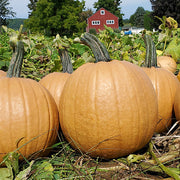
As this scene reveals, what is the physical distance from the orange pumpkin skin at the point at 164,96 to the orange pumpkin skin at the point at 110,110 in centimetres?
32

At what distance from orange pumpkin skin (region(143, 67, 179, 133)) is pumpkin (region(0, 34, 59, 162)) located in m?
0.87

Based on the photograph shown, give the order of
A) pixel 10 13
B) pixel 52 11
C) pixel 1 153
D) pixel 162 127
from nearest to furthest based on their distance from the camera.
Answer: pixel 1 153
pixel 162 127
pixel 52 11
pixel 10 13

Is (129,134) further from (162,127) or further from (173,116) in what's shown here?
(173,116)

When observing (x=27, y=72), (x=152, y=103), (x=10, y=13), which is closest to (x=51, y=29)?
(x=10, y=13)

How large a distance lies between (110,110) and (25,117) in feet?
1.88

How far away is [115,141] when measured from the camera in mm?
1548

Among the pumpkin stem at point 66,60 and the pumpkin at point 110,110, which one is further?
the pumpkin stem at point 66,60

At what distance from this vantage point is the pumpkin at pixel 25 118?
1.51 meters

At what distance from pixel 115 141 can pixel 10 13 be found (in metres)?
56.0

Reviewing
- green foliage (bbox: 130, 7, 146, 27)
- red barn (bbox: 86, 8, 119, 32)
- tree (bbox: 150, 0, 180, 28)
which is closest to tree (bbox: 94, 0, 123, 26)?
red barn (bbox: 86, 8, 119, 32)

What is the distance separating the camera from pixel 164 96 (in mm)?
1926

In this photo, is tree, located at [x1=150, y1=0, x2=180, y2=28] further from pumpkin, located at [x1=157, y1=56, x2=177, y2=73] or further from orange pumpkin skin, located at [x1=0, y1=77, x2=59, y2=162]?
orange pumpkin skin, located at [x1=0, y1=77, x2=59, y2=162]

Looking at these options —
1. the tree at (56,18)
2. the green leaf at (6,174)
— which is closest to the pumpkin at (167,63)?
the green leaf at (6,174)

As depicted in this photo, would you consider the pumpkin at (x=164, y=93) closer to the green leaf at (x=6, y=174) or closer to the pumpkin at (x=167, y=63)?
the green leaf at (x=6, y=174)
